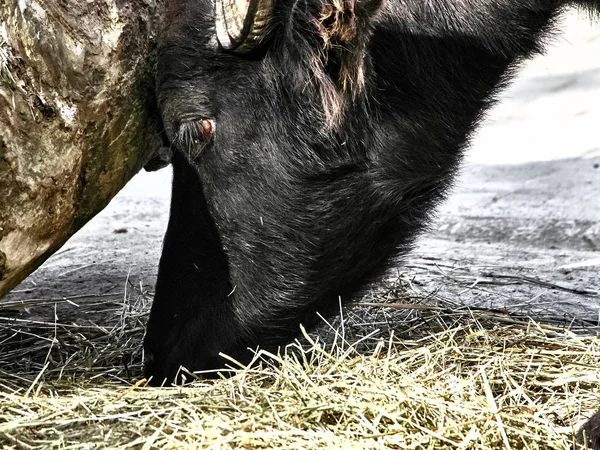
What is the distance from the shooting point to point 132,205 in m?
7.24

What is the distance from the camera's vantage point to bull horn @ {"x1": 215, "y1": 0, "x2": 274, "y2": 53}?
293 centimetres

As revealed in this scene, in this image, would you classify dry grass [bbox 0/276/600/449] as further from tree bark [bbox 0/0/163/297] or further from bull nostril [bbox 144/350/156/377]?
tree bark [bbox 0/0/163/297]

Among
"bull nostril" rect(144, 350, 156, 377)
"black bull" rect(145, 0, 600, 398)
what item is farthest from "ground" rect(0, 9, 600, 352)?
"bull nostril" rect(144, 350, 156, 377)

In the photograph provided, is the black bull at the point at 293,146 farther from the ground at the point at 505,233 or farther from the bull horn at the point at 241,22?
the ground at the point at 505,233

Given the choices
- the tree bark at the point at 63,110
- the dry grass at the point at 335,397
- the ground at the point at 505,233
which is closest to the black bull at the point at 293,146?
the tree bark at the point at 63,110

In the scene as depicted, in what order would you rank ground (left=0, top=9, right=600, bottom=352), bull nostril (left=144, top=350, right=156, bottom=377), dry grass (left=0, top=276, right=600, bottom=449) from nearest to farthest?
dry grass (left=0, top=276, right=600, bottom=449), bull nostril (left=144, top=350, right=156, bottom=377), ground (left=0, top=9, right=600, bottom=352)

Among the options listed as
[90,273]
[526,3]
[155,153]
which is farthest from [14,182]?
[90,273]

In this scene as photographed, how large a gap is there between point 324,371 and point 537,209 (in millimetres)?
3801

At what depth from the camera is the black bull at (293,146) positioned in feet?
10.1

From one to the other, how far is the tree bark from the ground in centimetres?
116

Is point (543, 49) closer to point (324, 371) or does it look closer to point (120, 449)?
point (324, 371)

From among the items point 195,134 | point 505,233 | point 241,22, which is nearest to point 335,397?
point 195,134

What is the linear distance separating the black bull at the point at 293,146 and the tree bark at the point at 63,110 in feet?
0.44

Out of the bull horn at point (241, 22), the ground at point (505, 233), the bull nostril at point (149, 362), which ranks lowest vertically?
the ground at point (505, 233)
